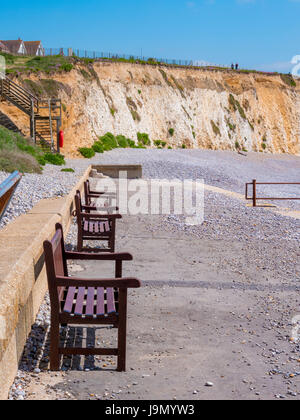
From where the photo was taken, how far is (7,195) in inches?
135

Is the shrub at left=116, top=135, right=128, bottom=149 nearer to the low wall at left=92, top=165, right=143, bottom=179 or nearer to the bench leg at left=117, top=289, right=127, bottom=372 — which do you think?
the low wall at left=92, top=165, right=143, bottom=179

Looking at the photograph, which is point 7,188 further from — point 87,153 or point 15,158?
point 87,153

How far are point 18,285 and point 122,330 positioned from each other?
0.91 metres

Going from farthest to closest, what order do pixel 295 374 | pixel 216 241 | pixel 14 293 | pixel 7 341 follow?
pixel 216 241 → pixel 295 374 → pixel 14 293 → pixel 7 341

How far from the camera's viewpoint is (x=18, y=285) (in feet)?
12.5

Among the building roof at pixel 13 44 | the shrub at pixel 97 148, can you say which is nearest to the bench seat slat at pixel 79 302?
the shrub at pixel 97 148

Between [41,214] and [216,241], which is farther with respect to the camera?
[216,241]

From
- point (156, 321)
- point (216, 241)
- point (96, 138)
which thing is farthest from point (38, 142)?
point (156, 321)

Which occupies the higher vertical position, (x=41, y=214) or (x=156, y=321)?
(x=41, y=214)

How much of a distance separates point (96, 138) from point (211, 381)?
1270 inches

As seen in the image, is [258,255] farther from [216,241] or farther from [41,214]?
[41,214]

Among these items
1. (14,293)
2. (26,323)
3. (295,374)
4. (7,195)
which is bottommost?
(295,374)

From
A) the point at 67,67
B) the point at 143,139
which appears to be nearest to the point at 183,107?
the point at 143,139

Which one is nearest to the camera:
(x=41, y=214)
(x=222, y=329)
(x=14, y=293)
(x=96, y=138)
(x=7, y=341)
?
(x=7, y=341)
